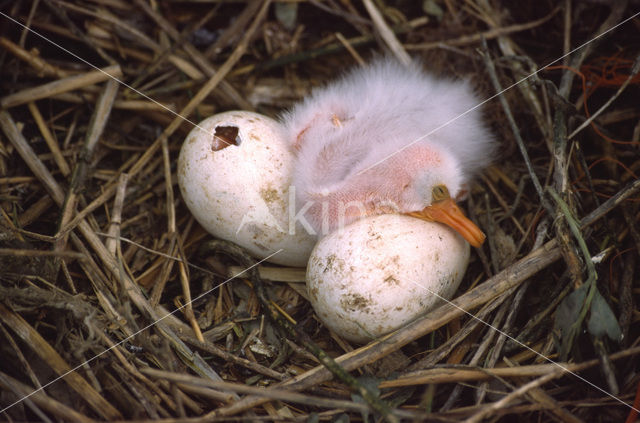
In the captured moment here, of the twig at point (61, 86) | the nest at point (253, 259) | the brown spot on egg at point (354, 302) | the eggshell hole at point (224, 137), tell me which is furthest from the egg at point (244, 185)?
the twig at point (61, 86)

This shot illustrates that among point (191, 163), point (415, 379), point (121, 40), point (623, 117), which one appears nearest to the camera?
point (415, 379)

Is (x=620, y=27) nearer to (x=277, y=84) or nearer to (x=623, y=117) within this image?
(x=623, y=117)

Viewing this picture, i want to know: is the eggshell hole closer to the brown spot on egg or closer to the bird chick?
A: the bird chick

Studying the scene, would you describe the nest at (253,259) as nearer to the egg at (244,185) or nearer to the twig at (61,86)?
the twig at (61,86)

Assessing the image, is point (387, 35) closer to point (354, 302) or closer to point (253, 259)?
point (253, 259)

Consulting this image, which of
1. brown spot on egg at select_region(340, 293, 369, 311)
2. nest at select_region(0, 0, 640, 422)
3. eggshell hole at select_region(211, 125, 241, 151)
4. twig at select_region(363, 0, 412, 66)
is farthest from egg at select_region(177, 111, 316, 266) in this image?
twig at select_region(363, 0, 412, 66)

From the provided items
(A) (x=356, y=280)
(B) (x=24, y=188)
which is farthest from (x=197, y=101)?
(A) (x=356, y=280)
